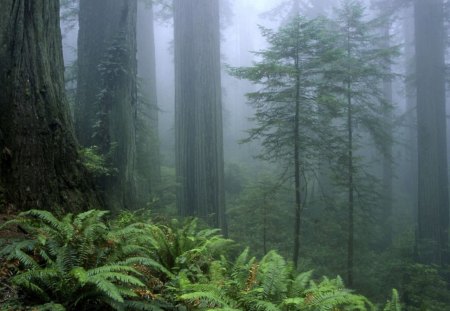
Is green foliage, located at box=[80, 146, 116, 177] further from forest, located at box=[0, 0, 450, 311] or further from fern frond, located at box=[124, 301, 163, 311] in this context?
fern frond, located at box=[124, 301, 163, 311]

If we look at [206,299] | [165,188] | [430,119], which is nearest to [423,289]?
→ [430,119]

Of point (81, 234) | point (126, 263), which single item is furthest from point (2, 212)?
point (126, 263)

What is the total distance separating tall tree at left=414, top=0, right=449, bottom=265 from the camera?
49.9 ft

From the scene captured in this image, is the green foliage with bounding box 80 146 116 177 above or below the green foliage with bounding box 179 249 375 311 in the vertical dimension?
above

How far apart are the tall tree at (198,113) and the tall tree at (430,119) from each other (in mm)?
10114

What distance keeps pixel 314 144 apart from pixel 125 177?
5579 mm

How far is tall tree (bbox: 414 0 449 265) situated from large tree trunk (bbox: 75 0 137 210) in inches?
516

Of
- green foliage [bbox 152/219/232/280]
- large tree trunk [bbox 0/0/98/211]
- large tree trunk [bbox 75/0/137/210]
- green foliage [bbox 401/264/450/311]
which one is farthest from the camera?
green foliage [bbox 401/264/450/311]

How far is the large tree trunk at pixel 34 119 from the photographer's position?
13.2 ft

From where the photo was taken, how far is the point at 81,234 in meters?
3.37

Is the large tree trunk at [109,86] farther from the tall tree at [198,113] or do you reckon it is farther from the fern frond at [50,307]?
the fern frond at [50,307]

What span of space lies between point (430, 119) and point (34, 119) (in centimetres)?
1604

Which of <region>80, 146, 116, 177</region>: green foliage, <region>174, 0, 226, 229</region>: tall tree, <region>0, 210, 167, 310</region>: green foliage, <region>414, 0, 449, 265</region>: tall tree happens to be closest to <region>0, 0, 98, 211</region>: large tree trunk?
<region>0, 210, 167, 310</region>: green foliage

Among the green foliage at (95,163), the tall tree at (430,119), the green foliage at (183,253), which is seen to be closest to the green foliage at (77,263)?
the green foliage at (183,253)
